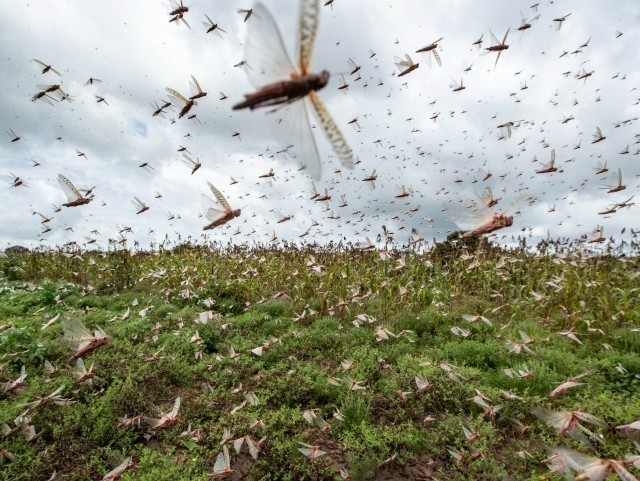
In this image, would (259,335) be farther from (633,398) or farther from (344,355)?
(633,398)

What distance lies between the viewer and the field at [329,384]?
11.3 feet

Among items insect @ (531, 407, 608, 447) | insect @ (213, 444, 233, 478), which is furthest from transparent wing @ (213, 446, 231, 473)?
insect @ (531, 407, 608, 447)

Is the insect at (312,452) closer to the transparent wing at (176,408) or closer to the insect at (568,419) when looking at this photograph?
the transparent wing at (176,408)

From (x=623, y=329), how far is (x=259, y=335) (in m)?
5.60

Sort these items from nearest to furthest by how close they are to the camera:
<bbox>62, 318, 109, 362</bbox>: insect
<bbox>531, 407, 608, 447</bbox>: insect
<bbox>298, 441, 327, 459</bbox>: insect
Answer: <bbox>531, 407, 608, 447</bbox>: insect
<bbox>62, 318, 109, 362</bbox>: insect
<bbox>298, 441, 327, 459</bbox>: insect

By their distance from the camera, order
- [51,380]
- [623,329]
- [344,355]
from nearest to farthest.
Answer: [51,380], [344,355], [623,329]

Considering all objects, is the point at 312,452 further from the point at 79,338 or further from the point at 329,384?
the point at 79,338

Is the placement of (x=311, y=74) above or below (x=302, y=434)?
above

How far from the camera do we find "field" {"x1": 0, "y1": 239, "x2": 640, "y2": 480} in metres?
3.43

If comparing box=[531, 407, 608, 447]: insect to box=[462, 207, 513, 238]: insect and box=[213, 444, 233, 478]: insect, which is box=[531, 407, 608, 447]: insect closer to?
box=[462, 207, 513, 238]: insect

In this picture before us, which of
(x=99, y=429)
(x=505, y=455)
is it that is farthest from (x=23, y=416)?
(x=505, y=455)

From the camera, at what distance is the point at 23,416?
3.83 m

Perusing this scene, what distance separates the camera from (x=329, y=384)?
4.43 m

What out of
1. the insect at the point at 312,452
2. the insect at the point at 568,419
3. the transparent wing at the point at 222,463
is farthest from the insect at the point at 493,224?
the transparent wing at the point at 222,463
